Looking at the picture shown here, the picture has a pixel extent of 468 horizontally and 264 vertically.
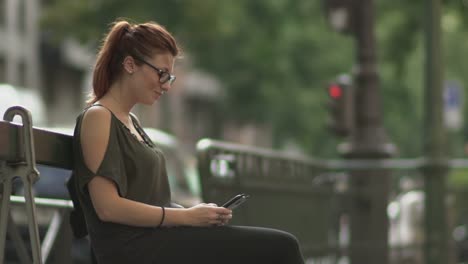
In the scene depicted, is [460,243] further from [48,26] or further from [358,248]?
[48,26]

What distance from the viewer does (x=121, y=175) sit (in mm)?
4531

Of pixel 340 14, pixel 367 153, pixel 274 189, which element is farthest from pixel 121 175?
pixel 340 14

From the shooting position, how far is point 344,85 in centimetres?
1323

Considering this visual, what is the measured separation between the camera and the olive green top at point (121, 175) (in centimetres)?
449

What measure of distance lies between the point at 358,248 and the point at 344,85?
1.96m

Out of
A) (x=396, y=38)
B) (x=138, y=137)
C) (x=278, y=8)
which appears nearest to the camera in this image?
(x=138, y=137)

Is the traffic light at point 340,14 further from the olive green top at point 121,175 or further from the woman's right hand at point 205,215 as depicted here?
the woman's right hand at point 205,215

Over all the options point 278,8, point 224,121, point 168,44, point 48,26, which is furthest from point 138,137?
point 224,121

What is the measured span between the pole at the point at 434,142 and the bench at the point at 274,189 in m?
1.09

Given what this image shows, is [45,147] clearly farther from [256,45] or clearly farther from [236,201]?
[256,45]

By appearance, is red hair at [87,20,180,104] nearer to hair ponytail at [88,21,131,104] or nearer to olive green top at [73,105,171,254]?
hair ponytail at [88,21,131,104]

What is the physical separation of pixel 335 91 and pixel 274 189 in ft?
14.6

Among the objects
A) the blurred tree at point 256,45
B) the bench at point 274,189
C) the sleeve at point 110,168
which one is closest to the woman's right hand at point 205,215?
the sleeve at point 110,168

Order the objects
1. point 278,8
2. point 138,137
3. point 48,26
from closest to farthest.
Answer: point 138,137 < point 48,26 < point 278,8
